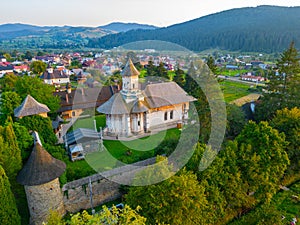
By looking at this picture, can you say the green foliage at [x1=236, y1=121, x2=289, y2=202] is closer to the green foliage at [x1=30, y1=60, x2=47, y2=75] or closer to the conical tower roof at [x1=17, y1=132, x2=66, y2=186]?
the conical tower roof at [x1=17, y1=132, x2=66, y2=186]

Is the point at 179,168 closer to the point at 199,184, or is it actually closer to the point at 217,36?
the point at 199,184

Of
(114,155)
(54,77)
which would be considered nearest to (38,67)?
(54,77)

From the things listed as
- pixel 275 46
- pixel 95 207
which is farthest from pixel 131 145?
pixel 275 46

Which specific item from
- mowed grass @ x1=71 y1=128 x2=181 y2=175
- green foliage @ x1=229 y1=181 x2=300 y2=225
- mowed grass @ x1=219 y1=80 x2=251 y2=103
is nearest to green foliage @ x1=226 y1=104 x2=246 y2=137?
mowed grass @ x1=71 y1=128 x2=181 y2=175

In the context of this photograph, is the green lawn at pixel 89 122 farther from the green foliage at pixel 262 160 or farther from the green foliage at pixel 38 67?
the green foliage at pixel 38 67

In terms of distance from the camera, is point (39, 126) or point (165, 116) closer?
point (39, 126)

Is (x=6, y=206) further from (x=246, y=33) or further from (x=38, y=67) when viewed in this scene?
(x=246, y=33)

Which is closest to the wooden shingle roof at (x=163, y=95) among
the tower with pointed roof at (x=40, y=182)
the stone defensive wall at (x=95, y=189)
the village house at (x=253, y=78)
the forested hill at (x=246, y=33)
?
the stone defensive wall at (x=95, y=189)
